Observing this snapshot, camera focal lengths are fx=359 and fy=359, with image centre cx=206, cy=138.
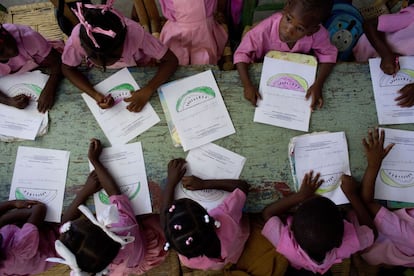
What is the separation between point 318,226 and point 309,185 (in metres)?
0.20

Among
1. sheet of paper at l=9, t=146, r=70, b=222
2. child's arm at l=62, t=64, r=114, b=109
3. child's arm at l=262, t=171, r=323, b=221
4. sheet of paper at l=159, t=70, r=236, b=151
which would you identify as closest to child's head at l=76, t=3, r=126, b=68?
child's arm at l=62, t=64, r=114, b=109

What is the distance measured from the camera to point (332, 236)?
3.95ft

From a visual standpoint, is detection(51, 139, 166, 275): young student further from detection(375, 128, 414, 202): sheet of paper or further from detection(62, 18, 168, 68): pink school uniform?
detection(375, 128, 414, 202): sheet of paper

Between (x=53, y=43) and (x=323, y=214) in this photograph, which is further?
(x=53, y=43)

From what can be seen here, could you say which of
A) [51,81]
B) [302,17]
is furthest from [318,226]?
[51,81]

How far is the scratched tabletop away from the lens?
1.39 m

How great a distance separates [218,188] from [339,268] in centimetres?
68

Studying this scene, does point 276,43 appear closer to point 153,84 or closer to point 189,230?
point 153,84

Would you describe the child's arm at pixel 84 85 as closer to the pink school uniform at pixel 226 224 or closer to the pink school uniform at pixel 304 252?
the pink school uniform at pixel 226 224

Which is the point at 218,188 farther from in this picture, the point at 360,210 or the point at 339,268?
the point at 339,268

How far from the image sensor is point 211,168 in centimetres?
141

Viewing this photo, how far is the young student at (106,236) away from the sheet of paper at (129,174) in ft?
0.08

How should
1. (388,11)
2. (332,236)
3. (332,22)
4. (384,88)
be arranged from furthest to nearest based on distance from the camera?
(388,11), (332,22), (384,88), (332,236)

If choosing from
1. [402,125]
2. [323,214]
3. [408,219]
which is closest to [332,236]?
[323,214]
